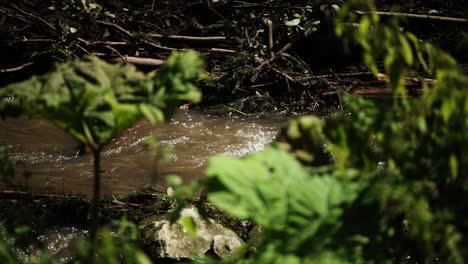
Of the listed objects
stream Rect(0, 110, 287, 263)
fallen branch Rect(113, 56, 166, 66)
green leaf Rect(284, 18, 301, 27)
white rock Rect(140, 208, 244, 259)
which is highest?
green leaf Rect(284, 18, 301, 27)

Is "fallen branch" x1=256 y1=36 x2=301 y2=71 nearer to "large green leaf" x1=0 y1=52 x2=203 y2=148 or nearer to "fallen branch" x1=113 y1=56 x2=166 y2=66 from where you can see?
"fallen branch" x1=113 y1=56 x2=166 y2=66

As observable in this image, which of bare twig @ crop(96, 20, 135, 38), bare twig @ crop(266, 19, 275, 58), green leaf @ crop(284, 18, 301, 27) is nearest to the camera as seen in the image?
bare twig @ crop(266, 19, 275, 58)

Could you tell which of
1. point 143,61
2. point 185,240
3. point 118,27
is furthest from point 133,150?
point 118,27

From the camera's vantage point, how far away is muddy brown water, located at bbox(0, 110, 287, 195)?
3.54 m

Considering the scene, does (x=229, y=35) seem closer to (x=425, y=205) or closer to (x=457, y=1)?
(x=457, y=1)

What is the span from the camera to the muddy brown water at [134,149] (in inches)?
139

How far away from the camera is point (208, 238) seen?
8.68ft

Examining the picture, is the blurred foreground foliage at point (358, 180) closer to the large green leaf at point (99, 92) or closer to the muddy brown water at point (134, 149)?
the large green leaf at point (99, 92)

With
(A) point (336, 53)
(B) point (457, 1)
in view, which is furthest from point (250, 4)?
(B) point (457, 1)

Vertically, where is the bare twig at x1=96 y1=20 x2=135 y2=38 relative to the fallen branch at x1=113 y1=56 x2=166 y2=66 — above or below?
above

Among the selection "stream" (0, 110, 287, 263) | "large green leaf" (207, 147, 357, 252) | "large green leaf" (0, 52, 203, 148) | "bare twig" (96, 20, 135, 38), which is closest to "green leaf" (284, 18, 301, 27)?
"stream" (0, 110, 287, 263)

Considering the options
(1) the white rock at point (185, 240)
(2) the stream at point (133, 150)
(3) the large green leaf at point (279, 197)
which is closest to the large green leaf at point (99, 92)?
(3) the large green leaf at point (279, 197)

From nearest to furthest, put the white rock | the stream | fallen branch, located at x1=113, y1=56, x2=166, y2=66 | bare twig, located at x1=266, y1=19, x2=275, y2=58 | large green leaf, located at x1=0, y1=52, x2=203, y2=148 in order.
A: large green leaf, located at x1=0, y1=52, x2=203, y2=148, the white rock, the stream, fallen branch, located at x1=113, y1=56, x2=166, y2=66, bare twig, located at x1=266, y1=19, x2=275, y2=58

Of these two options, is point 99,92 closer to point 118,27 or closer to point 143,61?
point 143,61
